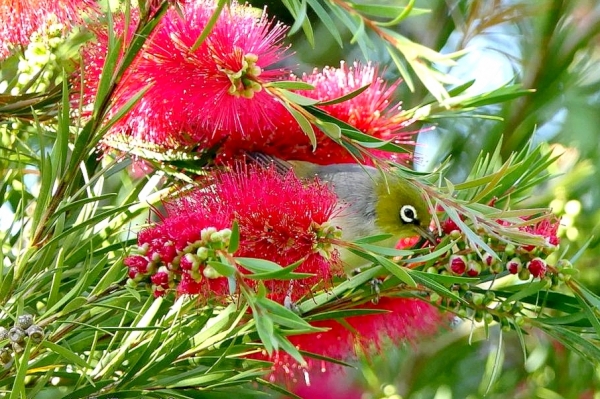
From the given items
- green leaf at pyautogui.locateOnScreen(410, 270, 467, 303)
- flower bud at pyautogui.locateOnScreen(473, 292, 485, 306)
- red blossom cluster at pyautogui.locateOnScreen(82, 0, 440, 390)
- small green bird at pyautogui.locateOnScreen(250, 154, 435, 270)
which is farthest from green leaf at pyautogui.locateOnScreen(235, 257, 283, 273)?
small green bird at pyautogui.locateOnScreen(250, 154, 435, 270)

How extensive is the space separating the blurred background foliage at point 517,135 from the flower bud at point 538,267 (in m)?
0.47

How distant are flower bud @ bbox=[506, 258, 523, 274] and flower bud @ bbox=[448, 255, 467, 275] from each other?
1.3 inches

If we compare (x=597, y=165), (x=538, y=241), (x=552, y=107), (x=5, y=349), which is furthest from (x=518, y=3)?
(x=5, y=349)

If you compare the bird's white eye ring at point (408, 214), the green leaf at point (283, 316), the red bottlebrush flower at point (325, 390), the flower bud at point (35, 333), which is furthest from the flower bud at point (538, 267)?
the red bottlebrush flower at point (325, 390)

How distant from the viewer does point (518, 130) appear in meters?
1.42

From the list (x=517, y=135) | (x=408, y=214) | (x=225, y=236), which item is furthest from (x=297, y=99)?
(x=517, y=135)

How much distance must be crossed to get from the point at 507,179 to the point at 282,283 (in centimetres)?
22

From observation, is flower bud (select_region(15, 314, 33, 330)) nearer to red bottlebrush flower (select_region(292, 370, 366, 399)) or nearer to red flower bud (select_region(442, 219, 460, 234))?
red flower bud (select_region(442, 219, 460, 234))

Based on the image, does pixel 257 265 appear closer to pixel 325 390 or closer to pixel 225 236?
pixel 225 236

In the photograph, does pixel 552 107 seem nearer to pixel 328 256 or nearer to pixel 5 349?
pixel 328 256

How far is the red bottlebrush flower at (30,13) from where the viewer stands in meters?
0.63

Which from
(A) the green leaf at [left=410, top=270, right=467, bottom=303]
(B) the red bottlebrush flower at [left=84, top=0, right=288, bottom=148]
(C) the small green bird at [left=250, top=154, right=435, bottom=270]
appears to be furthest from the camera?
(C) the small green bird at [left=250, top=154, right=435, bottom=270]

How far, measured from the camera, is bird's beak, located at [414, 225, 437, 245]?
792 mm

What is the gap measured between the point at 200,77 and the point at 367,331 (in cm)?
30
